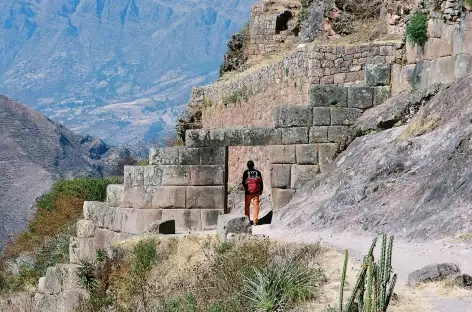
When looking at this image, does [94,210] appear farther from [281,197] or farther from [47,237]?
[47,237]

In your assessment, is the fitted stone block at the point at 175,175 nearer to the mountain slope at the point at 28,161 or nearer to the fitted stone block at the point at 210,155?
the fitted stone block at the point at 210,155

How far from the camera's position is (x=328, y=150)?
20438mm

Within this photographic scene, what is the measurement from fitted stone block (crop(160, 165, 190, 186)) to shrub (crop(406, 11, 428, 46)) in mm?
4841

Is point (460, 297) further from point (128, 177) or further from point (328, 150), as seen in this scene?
point (128, 177)

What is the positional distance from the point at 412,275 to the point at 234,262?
2928 millimetres

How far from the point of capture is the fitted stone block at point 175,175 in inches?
813

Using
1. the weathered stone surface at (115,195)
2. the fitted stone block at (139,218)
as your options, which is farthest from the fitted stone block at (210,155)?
the weathered stone surface at (115,195)

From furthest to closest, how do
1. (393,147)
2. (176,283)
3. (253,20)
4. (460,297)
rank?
(253,20), (393,147), (176,283), (460,297)

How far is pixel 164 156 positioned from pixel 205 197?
1106 mm

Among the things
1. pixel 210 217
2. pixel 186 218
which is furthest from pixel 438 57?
pixel 186 218

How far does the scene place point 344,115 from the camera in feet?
67.4

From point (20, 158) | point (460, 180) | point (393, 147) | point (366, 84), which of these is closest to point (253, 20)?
point (366, 84)

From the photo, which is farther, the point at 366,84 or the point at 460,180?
the point at 366,84

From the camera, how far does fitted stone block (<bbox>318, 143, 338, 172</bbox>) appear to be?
20.3 metres
